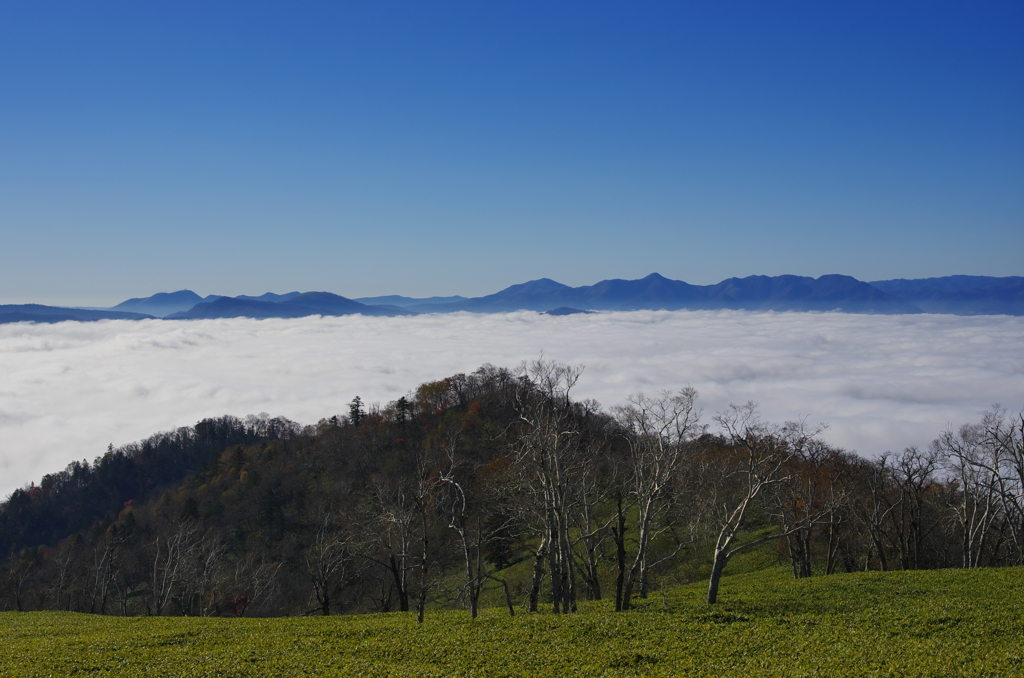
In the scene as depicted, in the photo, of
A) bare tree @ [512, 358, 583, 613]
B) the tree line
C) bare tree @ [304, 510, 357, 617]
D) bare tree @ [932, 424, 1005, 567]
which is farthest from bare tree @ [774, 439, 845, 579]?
bare tree @ [304, 510, 357, 617]

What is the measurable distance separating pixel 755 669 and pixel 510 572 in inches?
1530

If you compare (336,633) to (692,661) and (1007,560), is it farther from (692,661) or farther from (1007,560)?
(1007,560)

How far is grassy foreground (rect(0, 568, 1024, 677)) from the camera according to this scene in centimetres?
1670

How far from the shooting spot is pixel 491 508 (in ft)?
123

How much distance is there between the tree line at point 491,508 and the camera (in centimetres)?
2633

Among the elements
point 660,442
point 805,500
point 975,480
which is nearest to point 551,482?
point 660,442

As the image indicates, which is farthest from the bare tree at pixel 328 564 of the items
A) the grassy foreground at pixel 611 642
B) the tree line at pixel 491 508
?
the grassy foreground at pixel 611 642

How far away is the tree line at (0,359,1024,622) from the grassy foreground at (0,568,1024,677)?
2.21 m

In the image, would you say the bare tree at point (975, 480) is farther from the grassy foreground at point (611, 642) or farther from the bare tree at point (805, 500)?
the grassy foreground at point (611, 642)

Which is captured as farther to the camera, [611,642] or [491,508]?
[491,508]

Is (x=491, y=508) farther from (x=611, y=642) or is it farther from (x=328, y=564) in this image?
(x=611, y=642)

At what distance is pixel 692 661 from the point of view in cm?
1717

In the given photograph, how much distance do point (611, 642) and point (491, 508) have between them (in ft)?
63.7

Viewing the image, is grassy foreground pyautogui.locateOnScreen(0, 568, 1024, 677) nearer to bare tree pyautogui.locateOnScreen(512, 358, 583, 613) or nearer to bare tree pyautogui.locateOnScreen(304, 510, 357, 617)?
bare tree pyautogui.locateOnScreen(512, 358, 583, 613)
